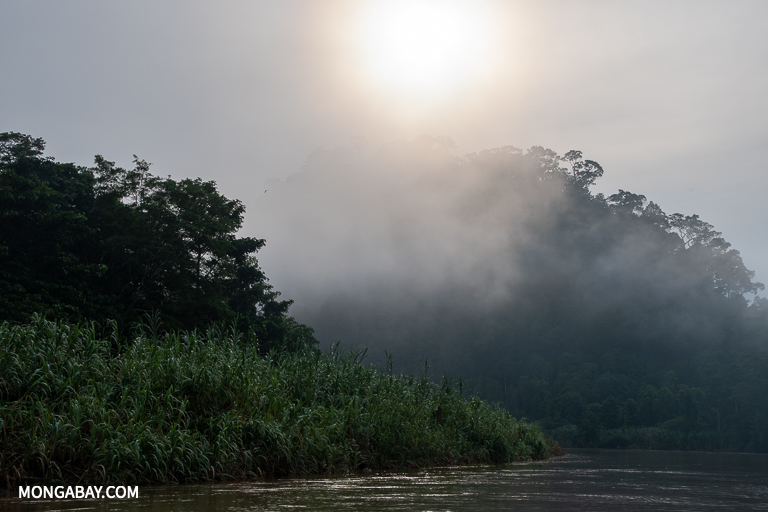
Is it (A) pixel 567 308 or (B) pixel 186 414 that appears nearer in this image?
(B) pixel 186 414

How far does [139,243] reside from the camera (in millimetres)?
23719

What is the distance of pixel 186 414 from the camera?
7.93 meters

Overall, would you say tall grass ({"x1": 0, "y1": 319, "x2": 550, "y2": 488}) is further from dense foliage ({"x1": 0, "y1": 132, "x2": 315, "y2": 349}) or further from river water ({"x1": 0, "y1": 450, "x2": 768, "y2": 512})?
dense foliage ({"x1": 0, "y1": 132, "x2": 315, "y2": 349})

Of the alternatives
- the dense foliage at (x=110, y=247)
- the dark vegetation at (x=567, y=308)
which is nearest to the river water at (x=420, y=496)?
the dense foliage at (x=110, y=247)

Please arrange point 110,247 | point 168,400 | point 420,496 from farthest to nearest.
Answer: point 110,247, point 168,400, point 420,496

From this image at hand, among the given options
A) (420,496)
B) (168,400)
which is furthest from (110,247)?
(420,496)

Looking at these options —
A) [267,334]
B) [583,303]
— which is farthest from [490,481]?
[583,303]

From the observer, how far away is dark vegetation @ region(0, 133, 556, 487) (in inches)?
263

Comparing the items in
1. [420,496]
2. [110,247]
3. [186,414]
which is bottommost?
[420,496]

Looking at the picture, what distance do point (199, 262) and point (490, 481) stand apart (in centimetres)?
2035

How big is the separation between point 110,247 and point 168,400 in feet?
57.3

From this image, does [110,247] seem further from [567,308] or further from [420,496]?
[567,308]

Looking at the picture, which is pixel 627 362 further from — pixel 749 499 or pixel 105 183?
pixel 749 499

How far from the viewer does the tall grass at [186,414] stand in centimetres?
654
